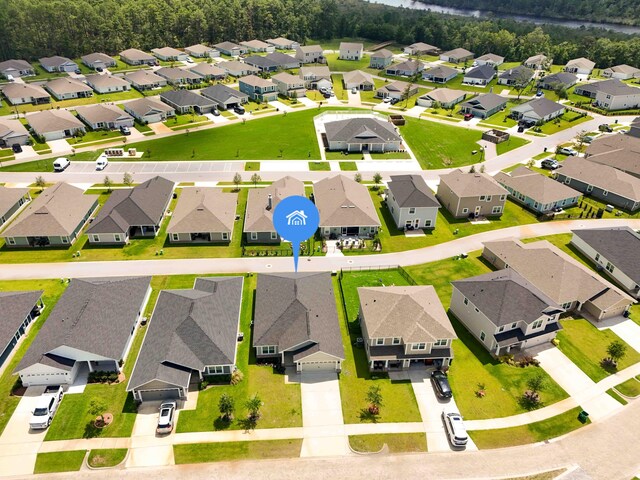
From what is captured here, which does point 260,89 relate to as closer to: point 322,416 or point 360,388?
point 360,388

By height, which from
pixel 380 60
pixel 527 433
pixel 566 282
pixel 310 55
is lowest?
pixel 527 433

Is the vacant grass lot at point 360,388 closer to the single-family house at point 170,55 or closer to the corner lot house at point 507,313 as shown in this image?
the corner lot house at point 507,313

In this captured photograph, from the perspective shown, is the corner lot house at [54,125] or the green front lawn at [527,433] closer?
the green front lawn at [527,433]

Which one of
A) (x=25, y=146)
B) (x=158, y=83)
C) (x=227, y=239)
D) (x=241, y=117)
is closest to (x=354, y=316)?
(x=227, y=239)

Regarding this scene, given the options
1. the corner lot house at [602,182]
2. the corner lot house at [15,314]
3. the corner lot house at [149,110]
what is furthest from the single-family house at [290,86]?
the corner lot house at [15,314]

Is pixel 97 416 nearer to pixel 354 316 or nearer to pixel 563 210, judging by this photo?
pixel 354 316

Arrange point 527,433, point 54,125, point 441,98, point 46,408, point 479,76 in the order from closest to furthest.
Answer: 1. point 46,408
2. point 527,433
3. point 54,125
4. point 441,98
5. point 479,76

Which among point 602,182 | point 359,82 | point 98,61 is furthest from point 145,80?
point 602,182
